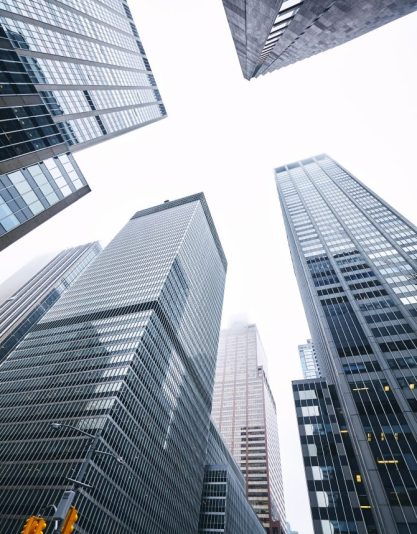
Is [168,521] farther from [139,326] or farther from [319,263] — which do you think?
[319,263]

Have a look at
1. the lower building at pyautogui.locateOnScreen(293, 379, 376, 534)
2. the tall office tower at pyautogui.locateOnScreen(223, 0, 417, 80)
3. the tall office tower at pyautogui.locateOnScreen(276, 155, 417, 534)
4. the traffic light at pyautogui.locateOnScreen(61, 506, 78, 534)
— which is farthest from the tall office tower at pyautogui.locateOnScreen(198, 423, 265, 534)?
the tall office tower at pyautogui.locateOnScreen(223, 0, 417, 80)

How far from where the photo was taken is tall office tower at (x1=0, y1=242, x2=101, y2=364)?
5266 inches

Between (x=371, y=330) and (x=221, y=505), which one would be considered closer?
(x=371, y=330)

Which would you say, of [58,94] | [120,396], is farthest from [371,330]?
[58,94]

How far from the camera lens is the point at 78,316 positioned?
96438 mm

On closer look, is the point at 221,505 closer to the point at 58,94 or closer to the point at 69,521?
the point at 69,521

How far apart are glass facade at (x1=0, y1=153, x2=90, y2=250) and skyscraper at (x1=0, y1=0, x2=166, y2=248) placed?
4.9 inches

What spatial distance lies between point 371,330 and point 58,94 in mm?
89391

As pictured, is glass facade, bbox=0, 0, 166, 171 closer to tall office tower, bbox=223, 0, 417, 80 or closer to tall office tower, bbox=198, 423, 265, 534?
tall office tower, bbox=223, 0, 417, 80

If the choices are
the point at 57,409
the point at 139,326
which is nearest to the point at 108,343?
the point at 139,326

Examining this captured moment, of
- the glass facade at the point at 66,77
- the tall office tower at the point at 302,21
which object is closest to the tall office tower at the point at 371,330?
the tall office tower at the point at 302,21

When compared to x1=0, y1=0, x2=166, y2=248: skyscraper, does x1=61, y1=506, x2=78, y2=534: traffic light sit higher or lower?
lower

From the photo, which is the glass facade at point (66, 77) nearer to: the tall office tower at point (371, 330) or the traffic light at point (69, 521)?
the traffic light at point (69, 521)

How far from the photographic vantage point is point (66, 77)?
8306 centimetres
